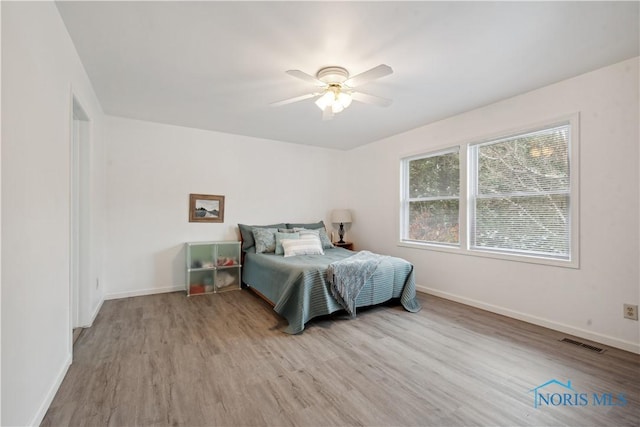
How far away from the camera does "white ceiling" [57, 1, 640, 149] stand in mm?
1806

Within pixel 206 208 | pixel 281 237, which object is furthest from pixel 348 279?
pixel 206 208

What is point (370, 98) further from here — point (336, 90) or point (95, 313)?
point (95, 313)

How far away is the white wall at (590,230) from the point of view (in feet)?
7.83

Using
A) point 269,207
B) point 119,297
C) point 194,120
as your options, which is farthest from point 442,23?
point 119,297

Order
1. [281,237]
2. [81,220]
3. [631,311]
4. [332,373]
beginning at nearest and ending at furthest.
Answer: [332,373]
[631,311]
[81,220]
[281,237]

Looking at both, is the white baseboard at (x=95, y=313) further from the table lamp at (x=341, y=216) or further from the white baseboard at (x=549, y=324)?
the white baseboard at (x=549, y=324)

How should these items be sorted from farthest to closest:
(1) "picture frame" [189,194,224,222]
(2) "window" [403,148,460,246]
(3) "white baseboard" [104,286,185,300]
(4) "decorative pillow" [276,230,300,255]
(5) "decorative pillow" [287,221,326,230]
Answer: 1. (5) "decorative pillow" [287,221,326,230]
2. (1) "picture frame" [189,194,224,222]
3. (4) "decorative pillow" [276,230,300,255]
4. (2) "window" [403,148,460,246]
5. (3) "white baseboard" [104,286,185,300]

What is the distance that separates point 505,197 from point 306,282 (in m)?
2.43

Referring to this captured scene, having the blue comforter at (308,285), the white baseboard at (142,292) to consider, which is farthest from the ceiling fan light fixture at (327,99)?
the white baseboard at (142,292)

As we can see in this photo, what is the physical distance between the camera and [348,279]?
3082 millimetres

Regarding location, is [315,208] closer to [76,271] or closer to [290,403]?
[76,271]

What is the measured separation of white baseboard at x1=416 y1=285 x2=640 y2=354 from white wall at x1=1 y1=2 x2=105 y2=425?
3.88 meters

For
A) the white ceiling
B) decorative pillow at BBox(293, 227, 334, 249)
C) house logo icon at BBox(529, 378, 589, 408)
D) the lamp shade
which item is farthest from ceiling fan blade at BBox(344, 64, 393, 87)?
the lamp shade

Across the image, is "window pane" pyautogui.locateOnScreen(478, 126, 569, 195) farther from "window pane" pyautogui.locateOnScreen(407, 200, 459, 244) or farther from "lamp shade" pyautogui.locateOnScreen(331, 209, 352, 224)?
"lamp shade" pyautogui.locateOnScreen(331, 209, 352, 224)
